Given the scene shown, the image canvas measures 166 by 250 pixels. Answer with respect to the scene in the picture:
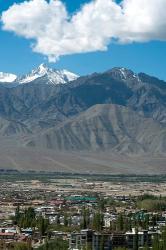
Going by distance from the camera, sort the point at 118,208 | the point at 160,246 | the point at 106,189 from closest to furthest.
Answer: the point at 160,246, the point at 118,208, the point at 106,189

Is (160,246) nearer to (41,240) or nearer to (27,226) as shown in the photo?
(41,240)

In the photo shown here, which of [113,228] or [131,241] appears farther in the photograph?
[113,228]

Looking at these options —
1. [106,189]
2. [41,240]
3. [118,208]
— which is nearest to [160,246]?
[41,240]

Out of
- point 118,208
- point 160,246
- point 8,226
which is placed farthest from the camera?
point 118,208

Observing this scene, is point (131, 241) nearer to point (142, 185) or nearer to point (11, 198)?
point (11, 198)

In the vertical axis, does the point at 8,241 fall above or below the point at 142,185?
below

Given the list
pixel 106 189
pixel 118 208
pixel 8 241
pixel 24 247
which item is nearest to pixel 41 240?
pixel 8 241
